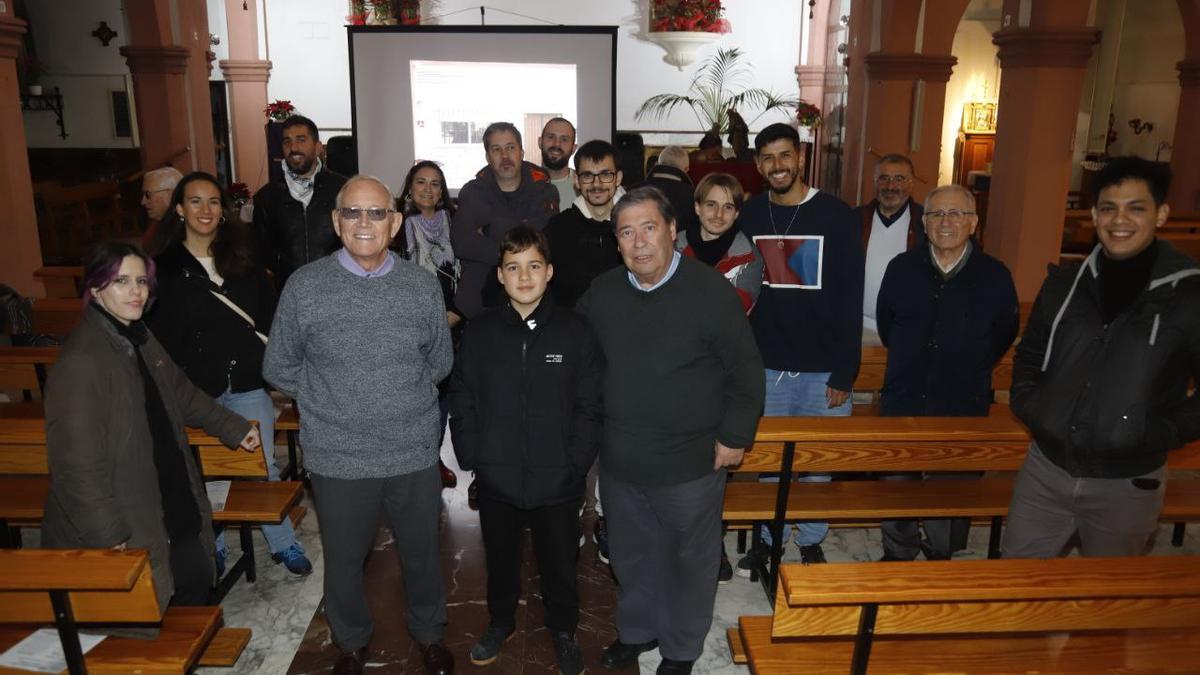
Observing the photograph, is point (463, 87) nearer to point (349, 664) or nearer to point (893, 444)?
point (893, 444)

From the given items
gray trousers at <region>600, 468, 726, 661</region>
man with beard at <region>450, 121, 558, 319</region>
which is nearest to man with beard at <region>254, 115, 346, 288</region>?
man with beard at <region>450, 121, 558, 319</region>

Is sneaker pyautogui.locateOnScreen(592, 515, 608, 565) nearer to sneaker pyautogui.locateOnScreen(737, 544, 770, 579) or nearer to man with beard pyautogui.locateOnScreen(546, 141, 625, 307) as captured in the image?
sneaker pyautogui.locateOnScreen(737, 544, 770, 579)

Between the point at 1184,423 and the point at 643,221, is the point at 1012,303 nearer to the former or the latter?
the point at 1184,423

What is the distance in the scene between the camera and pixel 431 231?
14.5 feet

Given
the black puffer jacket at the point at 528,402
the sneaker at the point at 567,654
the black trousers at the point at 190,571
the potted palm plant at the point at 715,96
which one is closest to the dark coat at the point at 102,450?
the black trousers at the point at 190,571

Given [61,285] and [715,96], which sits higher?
[715,96]

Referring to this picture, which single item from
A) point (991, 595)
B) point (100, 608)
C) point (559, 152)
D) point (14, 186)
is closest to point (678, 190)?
point (559, 152)

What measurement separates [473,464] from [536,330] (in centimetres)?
50

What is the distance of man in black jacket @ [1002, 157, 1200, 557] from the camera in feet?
7.85

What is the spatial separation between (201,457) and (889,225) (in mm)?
3295

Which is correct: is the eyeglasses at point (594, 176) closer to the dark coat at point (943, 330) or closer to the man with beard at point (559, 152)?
the man with beard at point (559, 152)

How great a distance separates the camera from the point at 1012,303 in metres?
3.21

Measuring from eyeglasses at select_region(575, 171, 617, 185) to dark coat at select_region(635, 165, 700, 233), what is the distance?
0.39 m

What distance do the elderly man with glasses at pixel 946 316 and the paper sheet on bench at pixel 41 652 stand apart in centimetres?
301
